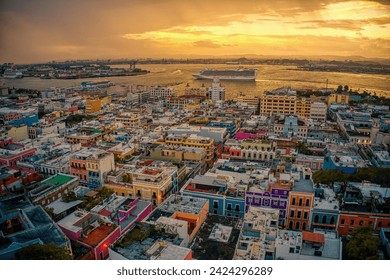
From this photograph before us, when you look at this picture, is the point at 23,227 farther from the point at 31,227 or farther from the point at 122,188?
the point at 122,188

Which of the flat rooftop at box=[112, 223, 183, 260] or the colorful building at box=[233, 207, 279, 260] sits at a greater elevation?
the flat rooftop at box=[112, 223, 183, 260]

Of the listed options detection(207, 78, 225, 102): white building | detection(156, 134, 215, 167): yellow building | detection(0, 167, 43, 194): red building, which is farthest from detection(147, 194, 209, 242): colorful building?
detection(207, 78, 225, 102): white building

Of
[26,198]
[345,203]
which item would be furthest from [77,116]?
[345,203]

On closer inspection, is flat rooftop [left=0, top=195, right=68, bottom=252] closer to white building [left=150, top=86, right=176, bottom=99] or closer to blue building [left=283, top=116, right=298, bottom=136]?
blue building [left=283, top=116, right=298, bottom=136]

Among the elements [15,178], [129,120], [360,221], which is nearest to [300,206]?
[360,221]

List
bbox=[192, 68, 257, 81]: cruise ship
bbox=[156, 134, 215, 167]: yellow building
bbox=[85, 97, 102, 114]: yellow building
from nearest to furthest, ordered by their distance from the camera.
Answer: bbox=[156, 134, 215, 167]: yellow building < bbox=[85, 97, 102, 114]: yellow building < bbox=[192, 68, 257, 81]: cruise ship

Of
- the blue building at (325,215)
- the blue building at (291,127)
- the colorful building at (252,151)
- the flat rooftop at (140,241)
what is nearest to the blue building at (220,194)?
the blue building at (325,215)
